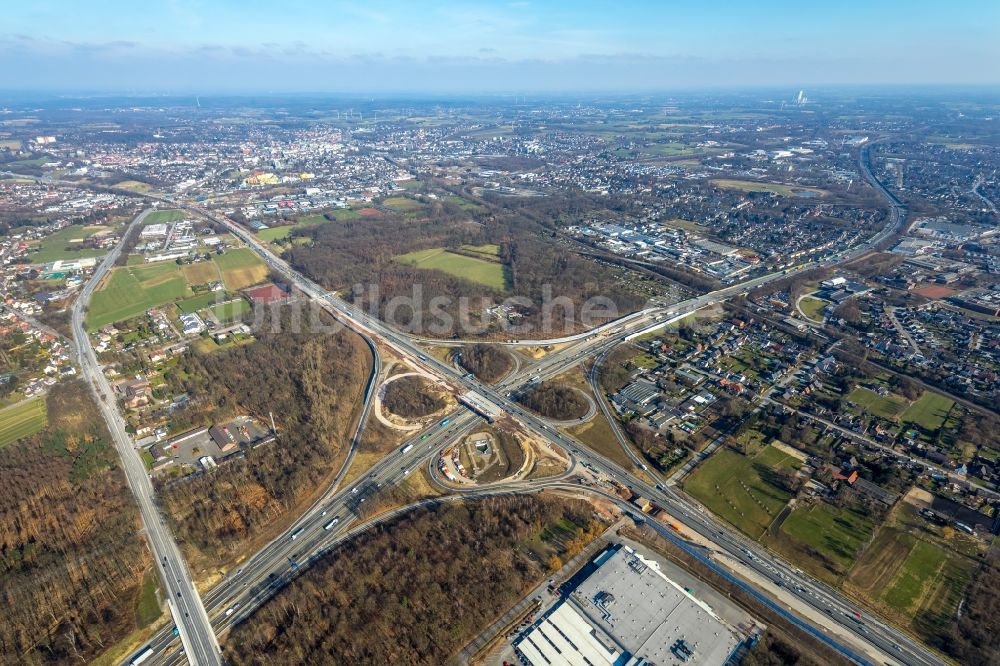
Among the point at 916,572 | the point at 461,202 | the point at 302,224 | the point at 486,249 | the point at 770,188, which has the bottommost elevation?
the point at 916,572

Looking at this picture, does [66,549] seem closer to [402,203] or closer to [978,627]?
[978,627]

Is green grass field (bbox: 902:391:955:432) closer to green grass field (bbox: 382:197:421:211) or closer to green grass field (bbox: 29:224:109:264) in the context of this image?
green grass field (bbox: 382:197:421:211)

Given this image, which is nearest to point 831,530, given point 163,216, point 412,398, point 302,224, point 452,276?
point 412,398

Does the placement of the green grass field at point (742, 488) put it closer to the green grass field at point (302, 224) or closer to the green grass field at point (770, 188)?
the green grass field at point (302, 224)

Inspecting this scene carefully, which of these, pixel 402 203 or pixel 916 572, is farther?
pixel 402 203

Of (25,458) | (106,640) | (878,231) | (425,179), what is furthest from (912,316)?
(425,179)

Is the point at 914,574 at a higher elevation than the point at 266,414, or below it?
below

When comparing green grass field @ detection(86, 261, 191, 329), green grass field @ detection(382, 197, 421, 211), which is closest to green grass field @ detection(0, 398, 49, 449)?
green grass field @ detection(86, 261, 191, 329)

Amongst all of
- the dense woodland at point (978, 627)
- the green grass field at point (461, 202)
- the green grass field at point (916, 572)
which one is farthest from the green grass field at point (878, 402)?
the green grass field at point (461, 202)
